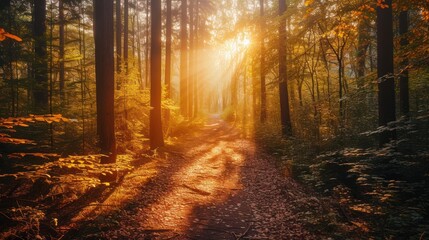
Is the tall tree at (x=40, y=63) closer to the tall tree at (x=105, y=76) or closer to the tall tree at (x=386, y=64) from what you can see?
the tall tree at (x=105, y=76)

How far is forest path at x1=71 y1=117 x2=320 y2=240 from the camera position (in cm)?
545

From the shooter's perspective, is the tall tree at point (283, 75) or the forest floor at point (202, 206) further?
the tall tree at point (283, 75)

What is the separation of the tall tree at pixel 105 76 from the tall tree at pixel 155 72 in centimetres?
456

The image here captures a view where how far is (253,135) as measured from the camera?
18453 millimetres

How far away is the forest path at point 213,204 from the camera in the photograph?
215 inches

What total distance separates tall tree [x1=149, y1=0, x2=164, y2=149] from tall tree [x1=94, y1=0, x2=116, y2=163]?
4564mm

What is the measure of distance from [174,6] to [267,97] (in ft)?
36.3

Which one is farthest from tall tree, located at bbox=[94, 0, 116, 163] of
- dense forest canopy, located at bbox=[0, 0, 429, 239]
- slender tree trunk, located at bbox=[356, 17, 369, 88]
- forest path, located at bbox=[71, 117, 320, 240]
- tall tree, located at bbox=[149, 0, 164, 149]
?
slender tree trunk, located at bbox=[356, 17, 369, 88]

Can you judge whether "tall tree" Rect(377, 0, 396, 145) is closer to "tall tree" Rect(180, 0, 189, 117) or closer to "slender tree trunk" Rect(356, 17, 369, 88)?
"slender tree trunk" Rect(356, 17, 369, 88)

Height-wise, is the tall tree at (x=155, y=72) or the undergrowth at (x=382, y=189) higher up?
the tall tree at (x=155, y=72)

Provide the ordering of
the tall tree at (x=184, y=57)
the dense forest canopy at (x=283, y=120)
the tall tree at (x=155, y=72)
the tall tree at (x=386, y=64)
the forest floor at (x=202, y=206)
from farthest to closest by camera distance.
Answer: the tall tree at (x=184, y=57) < the tall tree at (x=155, y=72) < the tall tree at (x=386, y=64) < the forest floor at (x=202, y=206) < the dense forest canopy at (x=283, y=120)

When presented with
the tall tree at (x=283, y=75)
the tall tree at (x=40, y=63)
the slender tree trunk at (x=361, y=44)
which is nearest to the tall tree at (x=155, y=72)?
the tall tree at (x=40, y=63)

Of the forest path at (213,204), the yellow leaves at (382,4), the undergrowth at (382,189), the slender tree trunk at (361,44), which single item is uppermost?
the slender tree trunk at (361,44)

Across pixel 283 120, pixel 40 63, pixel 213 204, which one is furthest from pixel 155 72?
pixel 213 204
